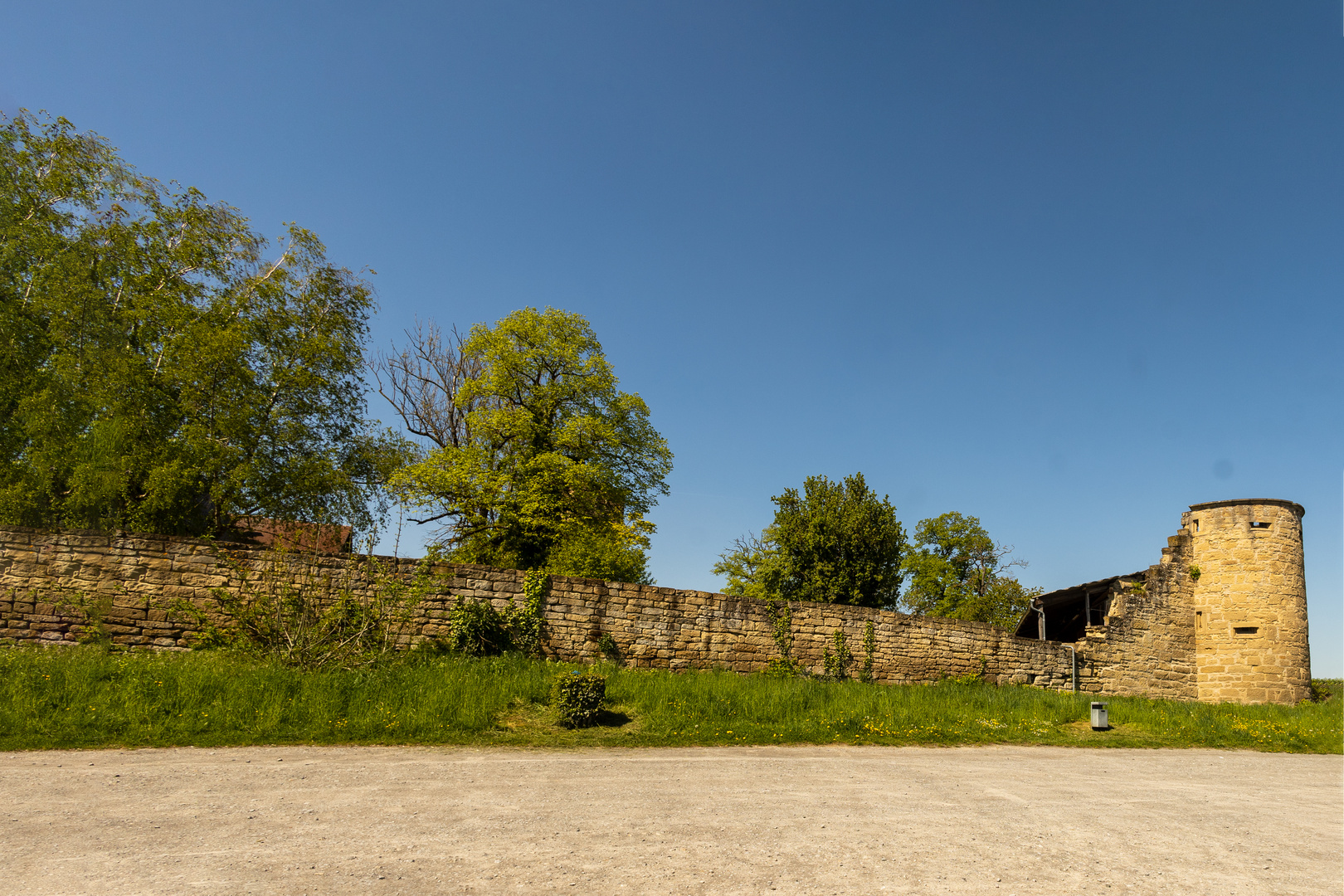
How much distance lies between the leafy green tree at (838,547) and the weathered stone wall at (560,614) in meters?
8.29

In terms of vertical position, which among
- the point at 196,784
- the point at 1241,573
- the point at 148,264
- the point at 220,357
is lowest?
the point at 196,784

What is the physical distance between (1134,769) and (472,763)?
782cm

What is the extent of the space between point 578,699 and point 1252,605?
18833 mm

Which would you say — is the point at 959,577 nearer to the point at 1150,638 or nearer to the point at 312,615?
the point at 1150,638

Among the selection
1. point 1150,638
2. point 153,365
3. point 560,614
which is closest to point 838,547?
point 1150,638

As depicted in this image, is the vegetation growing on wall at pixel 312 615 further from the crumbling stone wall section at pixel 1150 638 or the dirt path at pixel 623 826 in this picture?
the crumbling stone wall section at pixel 1150 638

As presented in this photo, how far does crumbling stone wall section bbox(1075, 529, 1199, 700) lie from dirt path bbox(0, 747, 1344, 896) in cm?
1082

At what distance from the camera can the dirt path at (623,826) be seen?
3.79 meters

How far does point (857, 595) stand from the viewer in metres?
24.7

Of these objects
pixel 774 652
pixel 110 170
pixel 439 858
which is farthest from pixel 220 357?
pixel 439 858

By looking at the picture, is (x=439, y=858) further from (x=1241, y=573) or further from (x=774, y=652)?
(x=1241, y=573)

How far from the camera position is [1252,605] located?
17828 mm

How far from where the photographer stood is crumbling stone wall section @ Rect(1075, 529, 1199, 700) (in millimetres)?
17375

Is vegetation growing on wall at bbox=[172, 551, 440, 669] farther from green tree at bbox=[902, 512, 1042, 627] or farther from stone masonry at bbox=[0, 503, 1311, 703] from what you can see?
green tree at bbox=[902, 512, 1042, 627]
